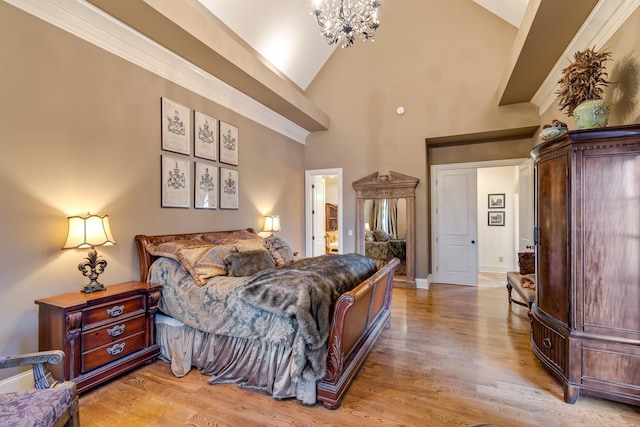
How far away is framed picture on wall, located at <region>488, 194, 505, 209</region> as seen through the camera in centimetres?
736

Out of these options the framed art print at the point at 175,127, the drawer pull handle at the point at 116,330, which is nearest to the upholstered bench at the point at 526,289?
the drawer pull handle at the point at 116,330

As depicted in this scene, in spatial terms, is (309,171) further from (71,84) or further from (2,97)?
(2,97)

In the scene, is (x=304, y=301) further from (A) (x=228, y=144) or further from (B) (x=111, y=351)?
(A) (x=228, y=144)

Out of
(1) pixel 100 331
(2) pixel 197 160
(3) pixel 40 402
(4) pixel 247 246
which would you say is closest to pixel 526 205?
(4) pixel 247 246

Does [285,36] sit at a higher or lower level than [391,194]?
higher

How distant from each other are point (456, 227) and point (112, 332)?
588 centimetres

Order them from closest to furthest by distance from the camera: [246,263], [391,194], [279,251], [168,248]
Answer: [168,248] < [246,263] < [279,251] < [391,194]

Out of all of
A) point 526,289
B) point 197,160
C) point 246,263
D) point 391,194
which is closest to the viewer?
point 246,263

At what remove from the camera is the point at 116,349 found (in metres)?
2.53

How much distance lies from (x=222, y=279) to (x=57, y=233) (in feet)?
4.66

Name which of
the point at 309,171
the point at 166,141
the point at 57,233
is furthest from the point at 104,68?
the point at 309,171

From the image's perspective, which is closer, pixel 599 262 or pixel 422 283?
pixel 599 262

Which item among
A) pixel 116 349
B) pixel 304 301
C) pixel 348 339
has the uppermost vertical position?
pixel 304 301

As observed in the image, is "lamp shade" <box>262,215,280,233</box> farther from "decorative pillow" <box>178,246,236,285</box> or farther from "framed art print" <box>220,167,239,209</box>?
"decorative pillow" <box>178,246,236,285</box>
